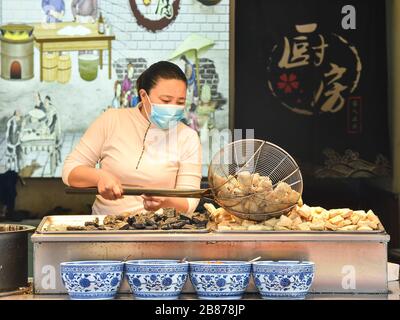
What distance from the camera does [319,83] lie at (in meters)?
5.59

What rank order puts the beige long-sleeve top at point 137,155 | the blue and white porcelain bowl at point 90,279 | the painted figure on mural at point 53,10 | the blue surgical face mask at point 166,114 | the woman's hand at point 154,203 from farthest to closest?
the painted figure on mural at point 53,10, the beige long-sleeve top at point 137,155, the blue surgical face mask at point 166,114, the woman's hand at point 154,203, the blue and white porcelain bowl at point 90,279

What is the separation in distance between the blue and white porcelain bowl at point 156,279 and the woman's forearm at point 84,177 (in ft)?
3.12

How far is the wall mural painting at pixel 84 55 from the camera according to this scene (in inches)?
215

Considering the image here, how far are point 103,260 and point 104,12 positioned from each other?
2.98 metres

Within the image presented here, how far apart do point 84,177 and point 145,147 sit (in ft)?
1.20

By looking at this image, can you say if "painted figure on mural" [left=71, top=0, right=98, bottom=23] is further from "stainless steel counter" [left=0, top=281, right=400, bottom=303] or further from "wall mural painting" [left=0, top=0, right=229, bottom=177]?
"stainless steel counter" [left=0, top=281, right=400, bottom=303]

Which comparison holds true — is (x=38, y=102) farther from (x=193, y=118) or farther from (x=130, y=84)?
(x=193, y=118)

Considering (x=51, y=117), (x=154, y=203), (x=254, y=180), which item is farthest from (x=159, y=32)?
(x=254, y=180)

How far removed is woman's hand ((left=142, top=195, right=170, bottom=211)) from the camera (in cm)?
357

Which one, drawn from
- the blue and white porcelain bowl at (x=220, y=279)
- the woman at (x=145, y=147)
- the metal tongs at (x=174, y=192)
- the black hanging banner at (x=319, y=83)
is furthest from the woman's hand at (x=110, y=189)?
the black hanging banner at (x=319, y=83)

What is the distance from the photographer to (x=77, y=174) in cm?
371

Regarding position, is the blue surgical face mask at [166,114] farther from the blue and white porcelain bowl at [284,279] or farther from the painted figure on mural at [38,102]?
the painted figure on mural at [38,102]
